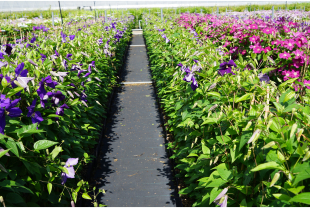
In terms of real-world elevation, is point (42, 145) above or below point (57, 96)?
below

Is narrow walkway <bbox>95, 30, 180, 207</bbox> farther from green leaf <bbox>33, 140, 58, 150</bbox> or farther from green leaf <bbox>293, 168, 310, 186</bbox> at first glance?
green leaf <bbox>293, 168, 310, 186</bbox>

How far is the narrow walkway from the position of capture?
2654mm

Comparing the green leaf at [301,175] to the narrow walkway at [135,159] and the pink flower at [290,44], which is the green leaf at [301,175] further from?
the pink flower at [290,44]

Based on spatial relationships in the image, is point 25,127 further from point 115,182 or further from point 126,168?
point 126,168

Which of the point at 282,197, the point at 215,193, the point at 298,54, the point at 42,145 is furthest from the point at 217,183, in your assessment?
the point at 298,54

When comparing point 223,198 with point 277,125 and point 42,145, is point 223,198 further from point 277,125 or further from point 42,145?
point 42,145

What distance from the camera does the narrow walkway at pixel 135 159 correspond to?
2654mm

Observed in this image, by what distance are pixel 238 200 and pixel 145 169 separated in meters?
1.82

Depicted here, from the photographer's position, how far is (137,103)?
17.6ft

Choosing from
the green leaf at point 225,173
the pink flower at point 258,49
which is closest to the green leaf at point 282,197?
the green leaf at point 225,173

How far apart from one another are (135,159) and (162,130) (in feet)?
3.12

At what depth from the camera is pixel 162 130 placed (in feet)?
13.6

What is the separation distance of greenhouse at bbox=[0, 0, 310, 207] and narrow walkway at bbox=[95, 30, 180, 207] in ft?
0.05

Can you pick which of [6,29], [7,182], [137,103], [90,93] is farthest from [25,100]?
[6,29]
